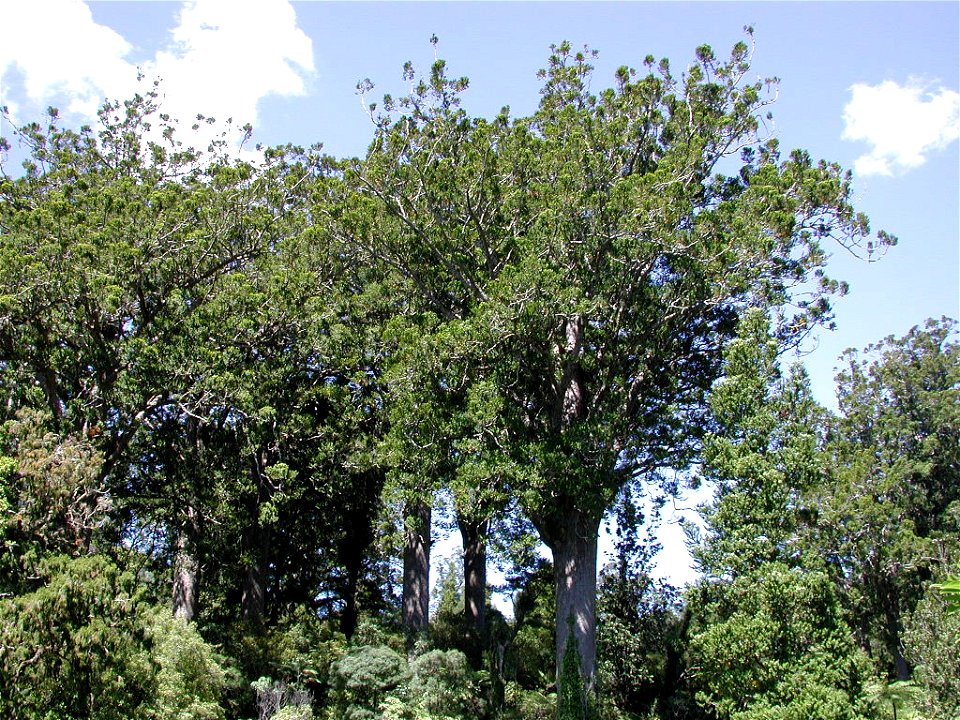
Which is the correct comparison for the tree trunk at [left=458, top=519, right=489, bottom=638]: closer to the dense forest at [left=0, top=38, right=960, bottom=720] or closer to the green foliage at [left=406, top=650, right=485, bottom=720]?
the dense forest at [left=0, top=38, right=960, bottom=720]

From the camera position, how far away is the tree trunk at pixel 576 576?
16.8 metres

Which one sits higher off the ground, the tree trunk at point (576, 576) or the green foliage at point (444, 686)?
the tree trunk at point (576, 576)

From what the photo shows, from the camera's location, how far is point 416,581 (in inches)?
829

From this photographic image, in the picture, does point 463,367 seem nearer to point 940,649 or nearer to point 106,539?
point 106,539

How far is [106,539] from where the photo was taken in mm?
17953

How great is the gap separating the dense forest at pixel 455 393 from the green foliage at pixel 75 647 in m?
0.16

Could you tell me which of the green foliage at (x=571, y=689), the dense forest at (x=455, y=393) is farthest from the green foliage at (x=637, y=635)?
the green foliage at (x=571, y=689)

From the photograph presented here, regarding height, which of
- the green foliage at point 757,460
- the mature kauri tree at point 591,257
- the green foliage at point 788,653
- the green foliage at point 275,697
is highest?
the mature kauri tree at point 591,257

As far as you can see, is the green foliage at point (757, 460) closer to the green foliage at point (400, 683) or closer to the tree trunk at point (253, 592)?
the green foliage at point (400, 683)

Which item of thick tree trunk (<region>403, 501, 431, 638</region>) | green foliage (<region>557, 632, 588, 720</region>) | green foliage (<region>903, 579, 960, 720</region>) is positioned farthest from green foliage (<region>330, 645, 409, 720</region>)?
green foliage (<region>903, 579, 960, 720</region>)

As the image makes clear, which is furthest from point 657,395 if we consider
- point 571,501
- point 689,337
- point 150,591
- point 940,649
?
point 150,591

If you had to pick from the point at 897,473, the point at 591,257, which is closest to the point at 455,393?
the point at 591,257

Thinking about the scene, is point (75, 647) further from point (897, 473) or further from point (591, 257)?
point (897, 473)

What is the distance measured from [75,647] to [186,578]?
946 centimetres
